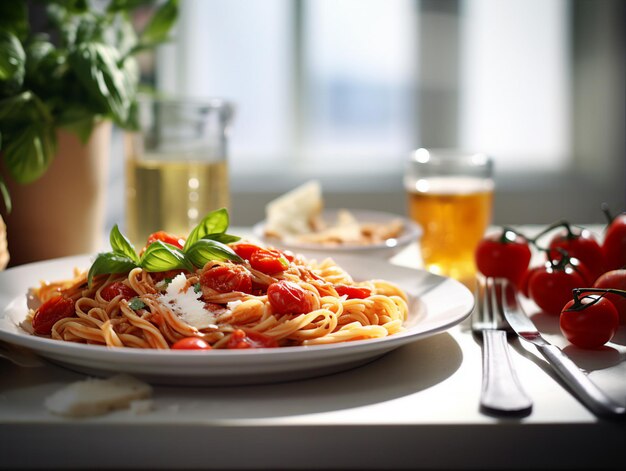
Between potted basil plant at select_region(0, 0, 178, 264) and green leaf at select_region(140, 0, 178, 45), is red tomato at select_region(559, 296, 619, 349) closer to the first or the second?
potted basil plant at select_region(0, 0, 178, 264)

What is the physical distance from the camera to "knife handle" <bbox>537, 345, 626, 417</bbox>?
95 centimetres

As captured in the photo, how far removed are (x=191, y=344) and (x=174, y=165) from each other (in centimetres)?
108

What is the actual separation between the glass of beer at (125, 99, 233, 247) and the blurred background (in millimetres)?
3655

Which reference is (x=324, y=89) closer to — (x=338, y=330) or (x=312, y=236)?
(x=312, y=236)

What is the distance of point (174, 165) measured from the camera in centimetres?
208

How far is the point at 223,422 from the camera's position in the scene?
0.93m

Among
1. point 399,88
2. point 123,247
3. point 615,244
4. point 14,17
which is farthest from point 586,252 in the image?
point 399,88

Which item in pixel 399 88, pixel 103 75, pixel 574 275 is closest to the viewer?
pixel 574 275

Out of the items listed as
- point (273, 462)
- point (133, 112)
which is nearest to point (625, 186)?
point (133, 112)

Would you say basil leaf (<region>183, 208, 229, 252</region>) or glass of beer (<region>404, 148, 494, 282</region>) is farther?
glass of beer (<region>404, 148, 494, 282</region>)

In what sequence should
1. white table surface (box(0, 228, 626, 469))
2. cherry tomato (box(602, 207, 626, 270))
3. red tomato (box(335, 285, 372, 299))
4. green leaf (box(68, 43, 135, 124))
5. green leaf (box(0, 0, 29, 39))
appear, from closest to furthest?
white table surface (box(0, 228, 626, 469)), red tomato (box(335, 285, 372, 299)), cherry tomato (box(602, 207, 626, 270)), green leaf (box(68, 43, 135, 124)), green leaf (box(0, 0, 29, 39))

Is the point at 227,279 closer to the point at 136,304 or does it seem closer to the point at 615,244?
the point at 136,304

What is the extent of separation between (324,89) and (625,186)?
2315 millimetres

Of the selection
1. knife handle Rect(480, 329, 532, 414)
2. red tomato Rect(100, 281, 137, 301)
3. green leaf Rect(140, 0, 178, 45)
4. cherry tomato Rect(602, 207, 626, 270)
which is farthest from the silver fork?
green leaf Rect(140, 0, 178, 45)
